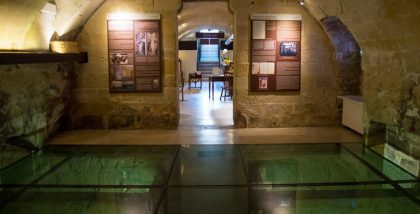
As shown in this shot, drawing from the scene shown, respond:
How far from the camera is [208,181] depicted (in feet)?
10.5

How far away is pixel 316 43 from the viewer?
5418mm

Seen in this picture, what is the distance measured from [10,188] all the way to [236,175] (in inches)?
76.1

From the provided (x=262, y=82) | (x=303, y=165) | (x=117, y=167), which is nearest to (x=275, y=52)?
(x=262, y=82)

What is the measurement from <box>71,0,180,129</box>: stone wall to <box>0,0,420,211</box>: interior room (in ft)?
0.05

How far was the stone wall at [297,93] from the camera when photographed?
532 centimetres

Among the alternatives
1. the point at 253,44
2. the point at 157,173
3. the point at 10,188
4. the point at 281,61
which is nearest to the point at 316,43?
the point at 281,61

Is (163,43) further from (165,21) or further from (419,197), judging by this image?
(419,197)

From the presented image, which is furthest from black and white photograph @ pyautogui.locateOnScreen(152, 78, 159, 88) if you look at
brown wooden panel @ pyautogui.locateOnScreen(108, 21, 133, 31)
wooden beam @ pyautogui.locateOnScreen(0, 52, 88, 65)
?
wooden beam @ pyautogui.locateOnScreen(0, 52, 88, 65)

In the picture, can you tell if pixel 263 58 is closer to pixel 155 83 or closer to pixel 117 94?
pixel 155 83

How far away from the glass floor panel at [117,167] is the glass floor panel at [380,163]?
2.03 metres

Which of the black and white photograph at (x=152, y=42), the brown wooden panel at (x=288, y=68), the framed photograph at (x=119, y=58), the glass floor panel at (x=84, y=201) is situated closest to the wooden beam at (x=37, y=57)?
the framed photograph at (x=119, y=58)

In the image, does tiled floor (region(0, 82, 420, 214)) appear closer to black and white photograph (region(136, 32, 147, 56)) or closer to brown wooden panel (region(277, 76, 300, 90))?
brown wooden panel (region(277, 76, 300, 90))

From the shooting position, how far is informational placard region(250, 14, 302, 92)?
209 inches

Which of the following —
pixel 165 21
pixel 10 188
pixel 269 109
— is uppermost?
pixel 165 21
